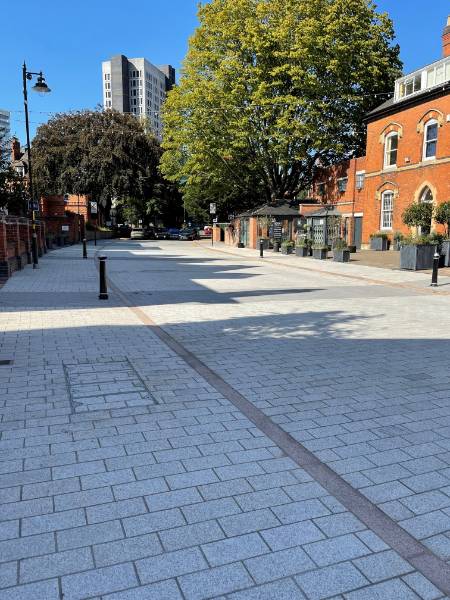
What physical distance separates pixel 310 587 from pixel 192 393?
2960mm

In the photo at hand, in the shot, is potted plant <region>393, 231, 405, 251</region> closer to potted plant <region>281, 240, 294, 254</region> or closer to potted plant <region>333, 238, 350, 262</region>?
potted plant <region>333, 238, 350, 262</region>

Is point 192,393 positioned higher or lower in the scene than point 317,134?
lower

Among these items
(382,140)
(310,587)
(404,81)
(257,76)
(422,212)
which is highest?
(257,76)

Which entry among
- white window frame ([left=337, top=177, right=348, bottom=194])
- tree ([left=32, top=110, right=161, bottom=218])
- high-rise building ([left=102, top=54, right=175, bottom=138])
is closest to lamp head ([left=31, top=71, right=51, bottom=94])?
white window frame ([left=337, top=177, right=348, bottom=194])

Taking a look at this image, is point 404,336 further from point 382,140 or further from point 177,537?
point 382,140

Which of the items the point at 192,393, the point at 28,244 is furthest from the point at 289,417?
the point at 28,244

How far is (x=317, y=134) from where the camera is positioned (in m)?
33.9

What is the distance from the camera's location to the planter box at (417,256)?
18016mm

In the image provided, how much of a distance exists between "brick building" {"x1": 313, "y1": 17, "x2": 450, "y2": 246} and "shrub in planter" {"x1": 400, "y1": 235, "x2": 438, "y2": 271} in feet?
27.6

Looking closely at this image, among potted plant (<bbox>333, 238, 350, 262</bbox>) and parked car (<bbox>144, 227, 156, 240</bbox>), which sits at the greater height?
parked car (<bbox>144, 227, 156, 240</bbox>)

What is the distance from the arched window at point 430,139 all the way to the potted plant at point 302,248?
792 cm

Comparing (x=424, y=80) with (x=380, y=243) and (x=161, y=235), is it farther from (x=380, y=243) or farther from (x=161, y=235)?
(x=161, y=235)

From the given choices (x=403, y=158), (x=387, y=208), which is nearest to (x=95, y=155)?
(x=387, y=208)

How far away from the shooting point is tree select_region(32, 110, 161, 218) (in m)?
52.6
